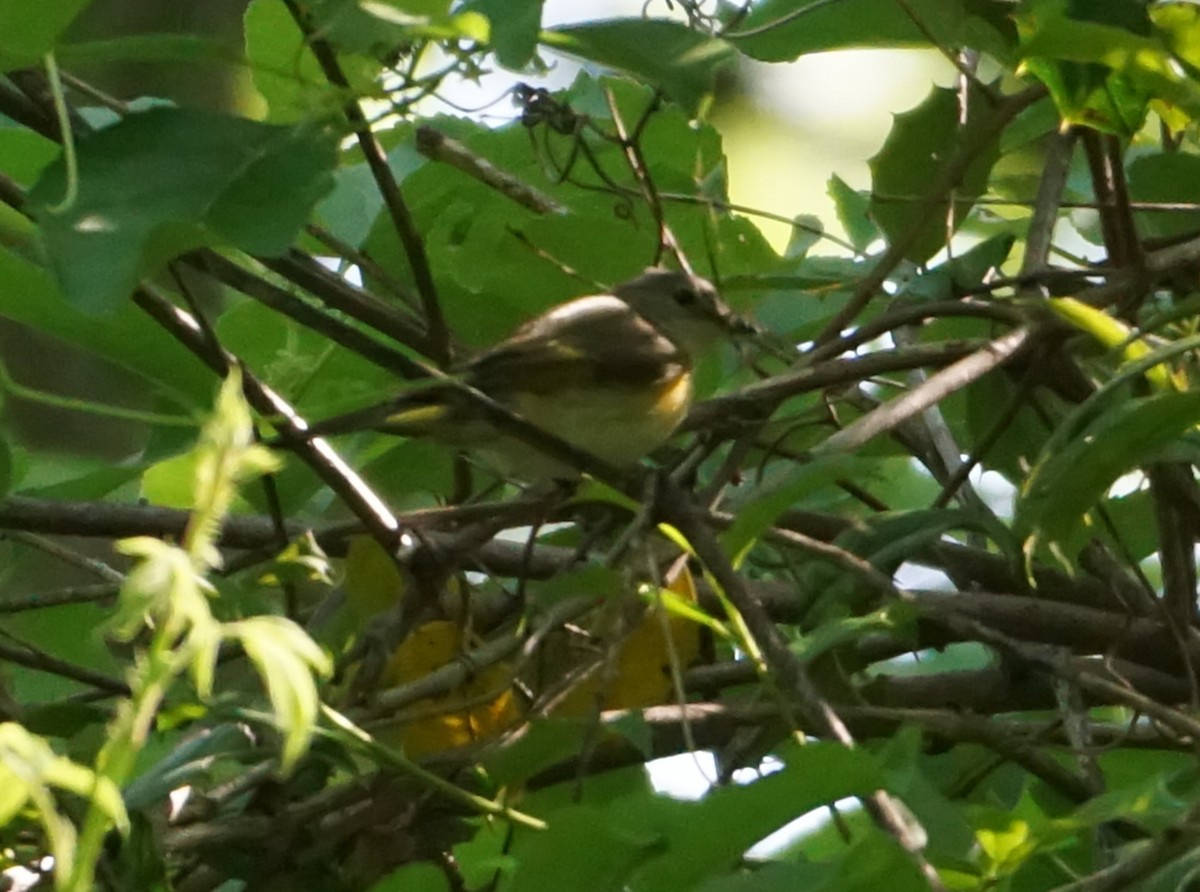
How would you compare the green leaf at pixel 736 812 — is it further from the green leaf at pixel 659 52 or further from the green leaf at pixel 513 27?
the green leaf at pixel 659 52

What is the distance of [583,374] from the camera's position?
222cm

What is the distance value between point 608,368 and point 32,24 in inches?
55.9

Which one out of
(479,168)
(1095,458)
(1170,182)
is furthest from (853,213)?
(1095,458)

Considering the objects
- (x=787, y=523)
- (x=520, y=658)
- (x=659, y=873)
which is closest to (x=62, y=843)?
(x=659, y=873)

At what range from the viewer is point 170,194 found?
0.90 m

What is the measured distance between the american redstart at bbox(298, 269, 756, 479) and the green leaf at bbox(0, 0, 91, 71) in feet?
2.85

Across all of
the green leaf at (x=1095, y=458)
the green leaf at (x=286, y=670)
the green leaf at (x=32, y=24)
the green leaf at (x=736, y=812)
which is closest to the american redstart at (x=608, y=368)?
the green leaf at (x=1095, y=458)

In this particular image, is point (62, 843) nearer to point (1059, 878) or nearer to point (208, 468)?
point (208, 468)

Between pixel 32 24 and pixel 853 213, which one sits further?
pixel 853 213

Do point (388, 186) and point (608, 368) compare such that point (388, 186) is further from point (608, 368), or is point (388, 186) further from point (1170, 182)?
point (608, 368)

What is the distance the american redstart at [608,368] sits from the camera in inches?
73.0

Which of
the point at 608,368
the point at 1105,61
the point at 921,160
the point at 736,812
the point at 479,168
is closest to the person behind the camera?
the point at 736,812

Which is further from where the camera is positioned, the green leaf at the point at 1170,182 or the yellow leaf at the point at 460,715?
the green leaf at the point at 1170,182

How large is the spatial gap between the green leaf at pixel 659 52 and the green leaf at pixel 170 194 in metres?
0.25
